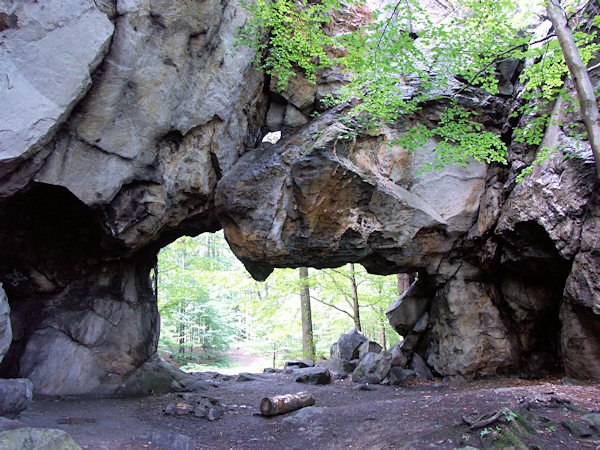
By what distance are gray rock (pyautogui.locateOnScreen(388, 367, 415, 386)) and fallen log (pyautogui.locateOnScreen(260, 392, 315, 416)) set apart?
3111 mm

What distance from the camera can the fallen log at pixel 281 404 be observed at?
23.4 ft

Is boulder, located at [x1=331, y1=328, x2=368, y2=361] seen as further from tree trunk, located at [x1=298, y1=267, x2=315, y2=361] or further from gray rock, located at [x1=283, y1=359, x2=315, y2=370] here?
tree trunk, located at [x1=298, y1=267, x2=315, y2=361]

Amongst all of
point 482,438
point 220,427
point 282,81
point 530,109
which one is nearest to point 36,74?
point 282,81

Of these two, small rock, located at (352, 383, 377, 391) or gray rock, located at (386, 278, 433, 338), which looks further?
gray rock, located at (386, 278, 433, 338)

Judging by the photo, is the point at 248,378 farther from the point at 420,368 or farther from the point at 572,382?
the point at 572,382

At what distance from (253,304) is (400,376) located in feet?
23.7

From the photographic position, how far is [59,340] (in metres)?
8.21

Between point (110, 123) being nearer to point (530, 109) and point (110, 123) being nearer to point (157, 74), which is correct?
point (157, 74)

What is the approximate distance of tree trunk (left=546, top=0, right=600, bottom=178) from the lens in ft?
16.8

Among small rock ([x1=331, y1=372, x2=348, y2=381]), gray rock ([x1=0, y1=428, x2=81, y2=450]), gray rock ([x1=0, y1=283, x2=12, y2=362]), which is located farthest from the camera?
small rock ([x1=331, y1=372, x2=348, y2=381])

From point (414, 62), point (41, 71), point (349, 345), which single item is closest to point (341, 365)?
point (349, 345)

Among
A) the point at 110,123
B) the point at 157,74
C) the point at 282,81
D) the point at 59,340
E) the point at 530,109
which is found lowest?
the point at 59,340

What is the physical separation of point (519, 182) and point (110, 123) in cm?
892

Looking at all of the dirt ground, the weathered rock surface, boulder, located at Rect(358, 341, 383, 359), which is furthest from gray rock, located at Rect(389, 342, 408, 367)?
the weathered rock surface
